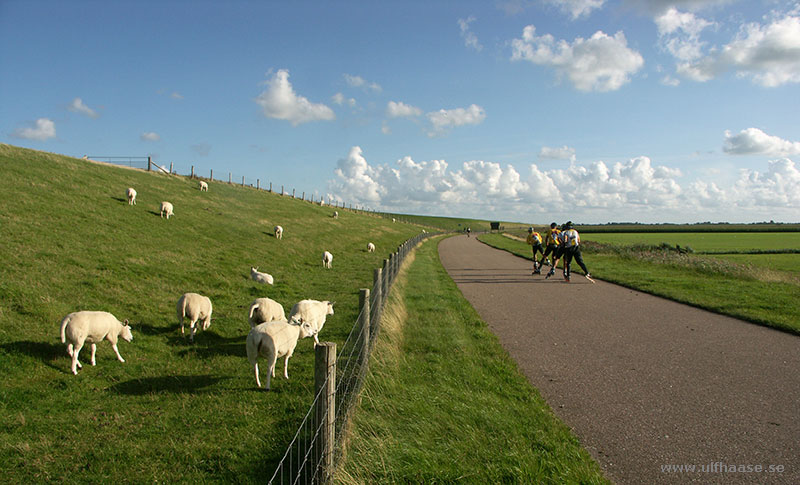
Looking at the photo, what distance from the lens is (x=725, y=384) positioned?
6391mm

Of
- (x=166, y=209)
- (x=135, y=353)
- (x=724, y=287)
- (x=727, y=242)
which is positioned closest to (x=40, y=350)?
(x=135, y=353)

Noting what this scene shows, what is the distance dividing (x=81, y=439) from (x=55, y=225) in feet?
44.3

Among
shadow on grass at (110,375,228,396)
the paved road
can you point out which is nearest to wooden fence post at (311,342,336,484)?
the paved road

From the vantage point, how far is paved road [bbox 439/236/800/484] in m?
4.47

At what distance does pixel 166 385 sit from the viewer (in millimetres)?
6406

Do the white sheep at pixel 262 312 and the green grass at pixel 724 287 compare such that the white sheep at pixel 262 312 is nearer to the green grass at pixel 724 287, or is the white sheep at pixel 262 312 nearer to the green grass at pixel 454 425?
the green grass at pixel 454 425

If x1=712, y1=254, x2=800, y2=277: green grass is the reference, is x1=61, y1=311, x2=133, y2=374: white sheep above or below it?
below

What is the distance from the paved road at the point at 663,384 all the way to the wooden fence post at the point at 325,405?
275 cm

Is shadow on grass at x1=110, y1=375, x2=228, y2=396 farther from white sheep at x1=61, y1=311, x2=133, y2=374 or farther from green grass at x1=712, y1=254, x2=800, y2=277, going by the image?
green grass at x1=712, y1=254, x2=800, y2=277

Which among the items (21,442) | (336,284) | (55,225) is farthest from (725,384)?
(55,225)

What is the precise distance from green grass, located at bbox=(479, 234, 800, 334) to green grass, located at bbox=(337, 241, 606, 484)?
785 cm

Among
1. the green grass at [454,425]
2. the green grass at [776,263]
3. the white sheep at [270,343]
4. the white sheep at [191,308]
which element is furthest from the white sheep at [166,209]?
the green grass at [776,263]

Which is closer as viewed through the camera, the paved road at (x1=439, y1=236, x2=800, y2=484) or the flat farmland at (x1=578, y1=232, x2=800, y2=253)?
Result: the paved road at (x1=439, y1=236, x2=800, y2=484)

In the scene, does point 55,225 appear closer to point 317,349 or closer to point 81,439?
point 81,439
